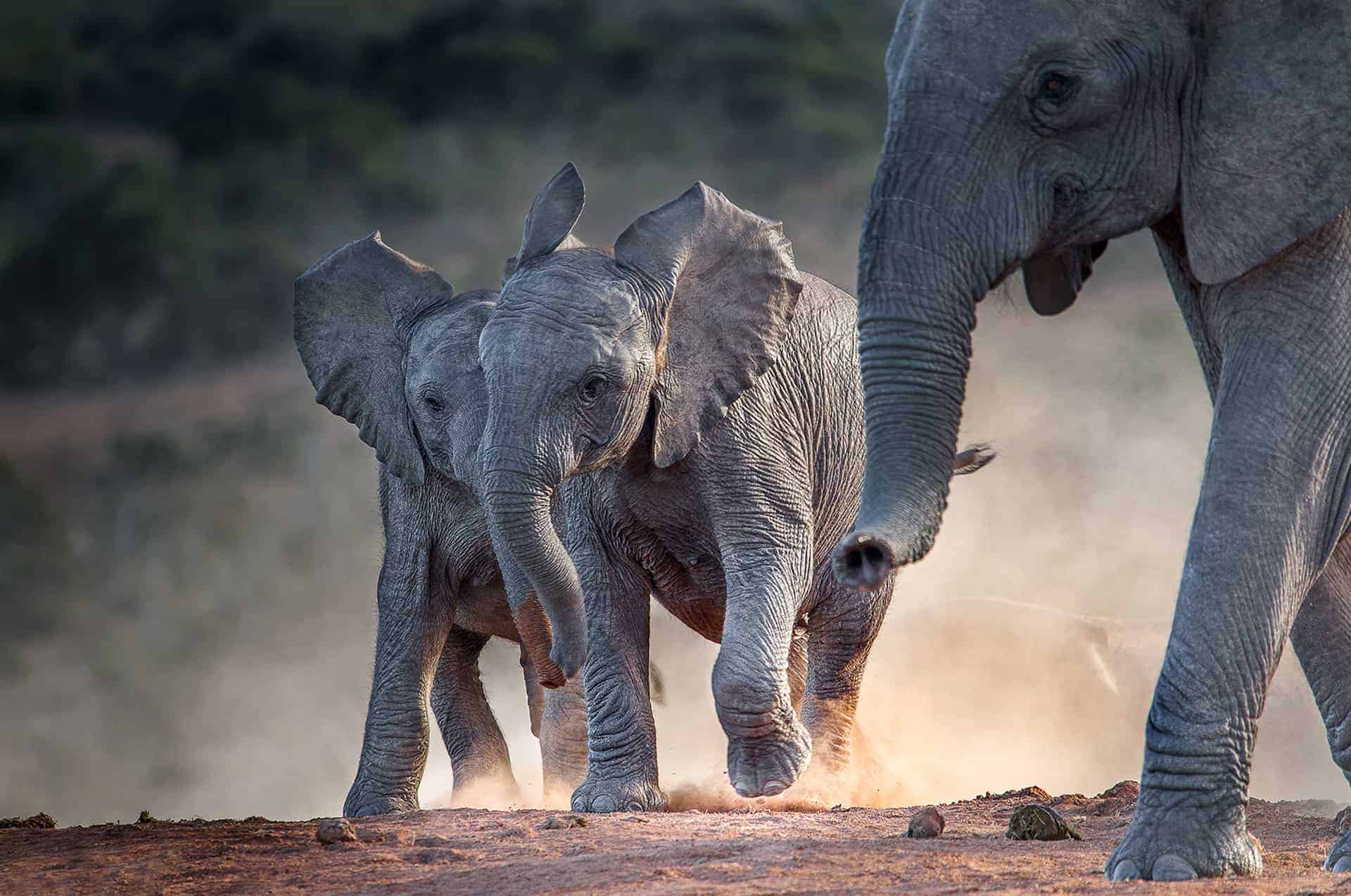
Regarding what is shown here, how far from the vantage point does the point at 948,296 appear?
4520mm

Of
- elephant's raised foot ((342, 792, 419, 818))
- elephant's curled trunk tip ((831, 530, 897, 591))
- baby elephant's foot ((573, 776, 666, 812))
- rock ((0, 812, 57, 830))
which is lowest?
elephant's curled trunk tip ((831, 530, 897, 591))

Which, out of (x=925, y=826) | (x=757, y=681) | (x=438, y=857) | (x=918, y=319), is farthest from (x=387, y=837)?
(x=918, y=319)

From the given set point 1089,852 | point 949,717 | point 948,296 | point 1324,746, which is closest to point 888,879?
point 1089,852

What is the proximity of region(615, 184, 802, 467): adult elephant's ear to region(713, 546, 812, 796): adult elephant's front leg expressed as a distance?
1.72 feet

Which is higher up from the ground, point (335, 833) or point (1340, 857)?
point (335, 833)

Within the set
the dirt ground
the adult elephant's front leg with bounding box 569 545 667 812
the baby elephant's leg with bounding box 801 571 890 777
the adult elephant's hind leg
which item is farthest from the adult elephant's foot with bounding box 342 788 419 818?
the adult elephant's hind leg

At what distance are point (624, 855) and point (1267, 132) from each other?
2.45m

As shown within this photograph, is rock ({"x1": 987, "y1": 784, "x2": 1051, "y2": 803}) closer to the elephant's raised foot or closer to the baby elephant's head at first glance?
the elephant's raised foot

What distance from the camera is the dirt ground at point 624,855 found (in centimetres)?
476

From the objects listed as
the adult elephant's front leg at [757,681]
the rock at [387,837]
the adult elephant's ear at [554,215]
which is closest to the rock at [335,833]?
the rock at [387,837]

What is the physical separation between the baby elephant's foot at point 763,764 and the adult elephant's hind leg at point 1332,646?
6.70 ft

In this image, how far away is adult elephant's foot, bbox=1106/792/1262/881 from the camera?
444cm

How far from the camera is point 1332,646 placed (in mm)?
5324

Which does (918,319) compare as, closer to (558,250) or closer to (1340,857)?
(1340,857)
